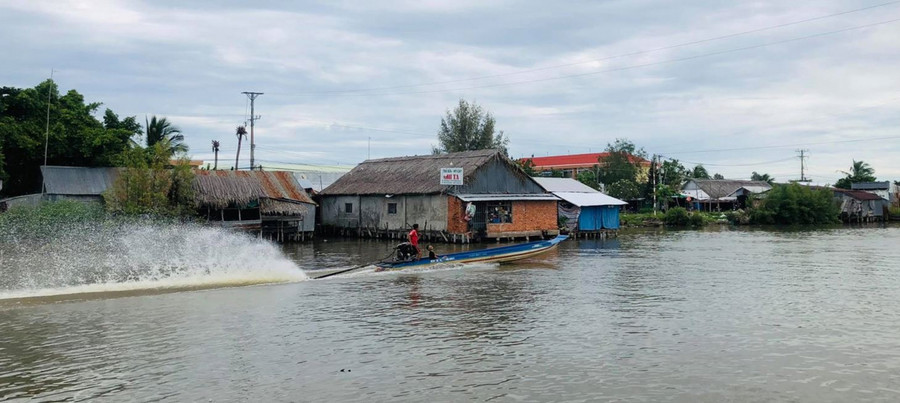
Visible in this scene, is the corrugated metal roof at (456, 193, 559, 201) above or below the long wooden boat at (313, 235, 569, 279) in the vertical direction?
above

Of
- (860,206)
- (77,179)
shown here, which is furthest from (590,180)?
(77,179)

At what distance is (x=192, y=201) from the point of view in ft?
105

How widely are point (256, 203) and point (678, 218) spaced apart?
3417cm

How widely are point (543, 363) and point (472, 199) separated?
24.6 m

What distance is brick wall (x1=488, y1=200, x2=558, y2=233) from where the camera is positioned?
3691 centimetres

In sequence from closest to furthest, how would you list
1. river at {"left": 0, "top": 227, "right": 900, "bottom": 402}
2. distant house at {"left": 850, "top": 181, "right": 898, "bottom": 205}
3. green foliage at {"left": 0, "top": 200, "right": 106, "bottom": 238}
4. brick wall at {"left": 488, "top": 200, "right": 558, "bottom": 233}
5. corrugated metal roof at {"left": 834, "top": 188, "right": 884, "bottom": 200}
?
river at {"left": 0, "top": 227, "right": 900, "bottom": 402}
green foliage at {"left": 0, "top": 200, "right": 106, "bottom": 238}
brick wall at {"left": 488, "top": 200, "right": 558, "bottom": 233}
corrugated metal roof at {"left": 834, "top": 188, "right": 884, "bottom": 200}
distant house at {"left": 850, "top": 181, "right": 898, "bottom": 205}

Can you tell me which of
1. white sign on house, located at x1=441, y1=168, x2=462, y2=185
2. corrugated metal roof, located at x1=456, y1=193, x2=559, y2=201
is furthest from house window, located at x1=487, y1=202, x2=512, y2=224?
white sign on house, located at x1=441, y1=168, x2=462, y2=185

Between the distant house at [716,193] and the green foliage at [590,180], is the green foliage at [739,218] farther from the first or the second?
the green foliage at [590,180]

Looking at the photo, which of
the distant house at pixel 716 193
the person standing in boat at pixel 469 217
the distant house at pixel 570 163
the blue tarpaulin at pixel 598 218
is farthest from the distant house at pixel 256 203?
the distant house at pixel 570 163

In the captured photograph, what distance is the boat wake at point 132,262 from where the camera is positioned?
1694 centimetres

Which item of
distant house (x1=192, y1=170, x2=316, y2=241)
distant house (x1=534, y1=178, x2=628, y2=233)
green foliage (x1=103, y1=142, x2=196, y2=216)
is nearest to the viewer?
green foliage (x1=103, y1=142, x2=196, y2=216)

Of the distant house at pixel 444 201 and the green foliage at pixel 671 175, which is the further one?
the green foliage at pixel 671 175

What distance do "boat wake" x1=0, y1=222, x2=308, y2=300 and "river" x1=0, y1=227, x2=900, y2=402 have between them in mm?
973

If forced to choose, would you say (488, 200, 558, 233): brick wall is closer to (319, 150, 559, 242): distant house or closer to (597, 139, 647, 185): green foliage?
(319, 150, 559, 242): distant house
